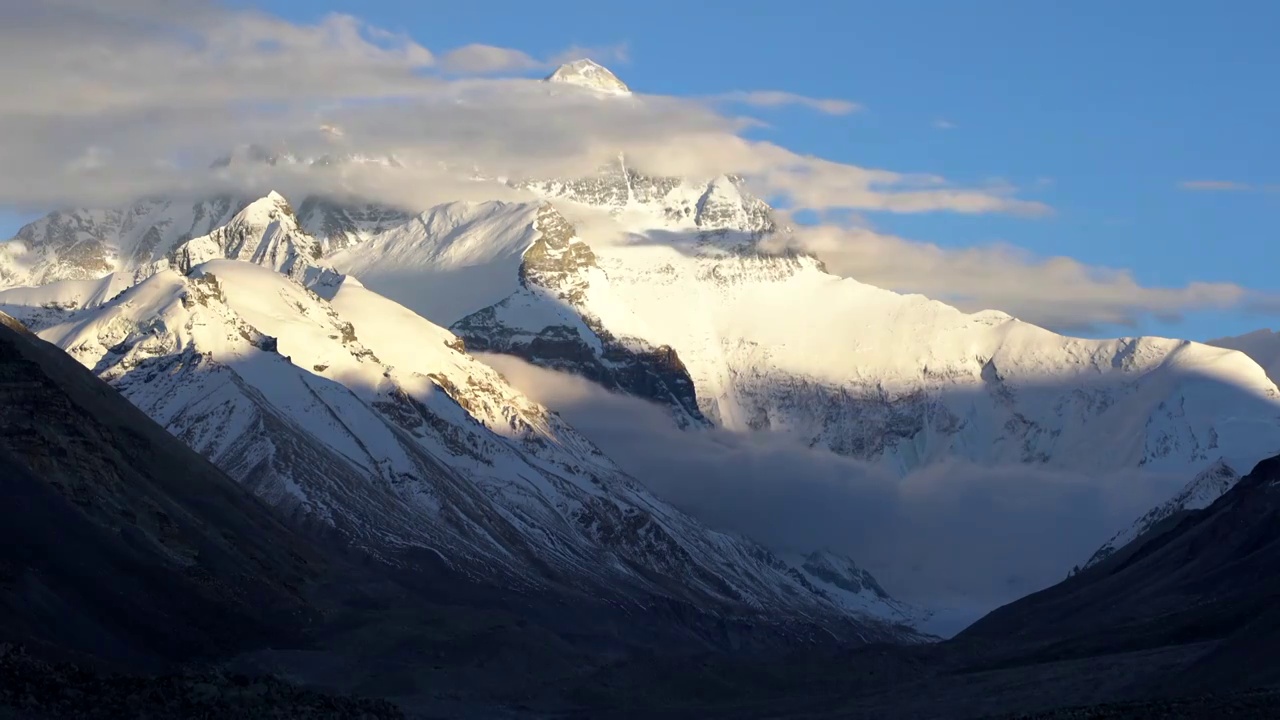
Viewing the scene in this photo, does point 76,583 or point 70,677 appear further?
point 76,583

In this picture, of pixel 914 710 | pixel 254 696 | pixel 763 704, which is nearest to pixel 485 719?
pixel 763 704

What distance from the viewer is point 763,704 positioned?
→ 199 metres

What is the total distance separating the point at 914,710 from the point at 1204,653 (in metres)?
21.7

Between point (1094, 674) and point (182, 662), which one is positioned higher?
point (1094, 674)

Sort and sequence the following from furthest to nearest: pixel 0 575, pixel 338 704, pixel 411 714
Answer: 1. pixel 411 714
2. pixel 0 575
3. pixel 338 704

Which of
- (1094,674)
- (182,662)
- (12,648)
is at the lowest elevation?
(182,662)

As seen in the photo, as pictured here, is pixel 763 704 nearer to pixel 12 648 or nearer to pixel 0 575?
pixel 0 575

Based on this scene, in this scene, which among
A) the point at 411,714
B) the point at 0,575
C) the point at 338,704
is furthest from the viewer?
the point at 411,714

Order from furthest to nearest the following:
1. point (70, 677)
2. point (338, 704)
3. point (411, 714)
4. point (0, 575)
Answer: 1. point (411, 714)
2. point (0, 575)
3. point (338, 704)
4. point (70, 677)

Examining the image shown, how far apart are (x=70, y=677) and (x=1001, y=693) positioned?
255ft

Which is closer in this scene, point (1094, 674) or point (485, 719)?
point (1094, 674)

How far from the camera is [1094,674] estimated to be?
582 ft


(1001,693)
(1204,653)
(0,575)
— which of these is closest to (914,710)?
(1001,693)

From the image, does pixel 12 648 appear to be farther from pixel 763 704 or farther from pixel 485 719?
pixel 763 704
